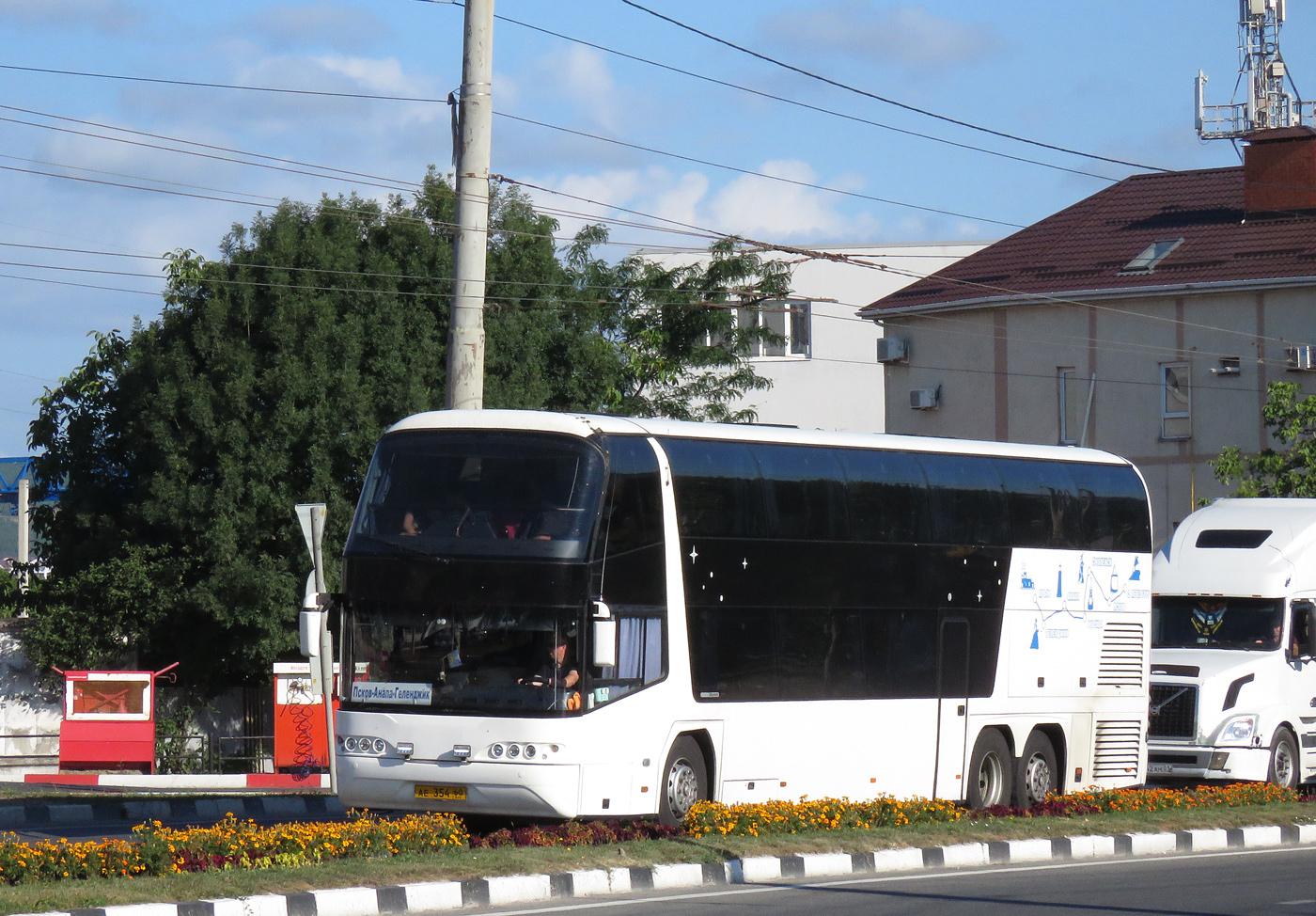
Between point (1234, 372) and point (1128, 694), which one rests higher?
point (1234, 372)

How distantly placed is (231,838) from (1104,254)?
3261 centimetres

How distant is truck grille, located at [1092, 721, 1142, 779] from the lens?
19.4 m

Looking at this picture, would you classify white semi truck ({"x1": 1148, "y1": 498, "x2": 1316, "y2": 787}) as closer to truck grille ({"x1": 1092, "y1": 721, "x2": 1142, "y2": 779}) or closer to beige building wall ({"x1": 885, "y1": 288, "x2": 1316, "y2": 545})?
truck grille ({"x1": 1092, "y1": 721, "x2": 1142, "y2": 779})

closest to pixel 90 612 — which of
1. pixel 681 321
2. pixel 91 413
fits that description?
pixel 91 413

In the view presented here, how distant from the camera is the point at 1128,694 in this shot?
64.1 ft

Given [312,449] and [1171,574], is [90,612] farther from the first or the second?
[1171,574]

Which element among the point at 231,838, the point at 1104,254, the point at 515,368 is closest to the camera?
the point at 231,838

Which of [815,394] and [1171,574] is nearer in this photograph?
[1171,574]

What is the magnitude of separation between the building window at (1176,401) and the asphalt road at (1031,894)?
84.0ft

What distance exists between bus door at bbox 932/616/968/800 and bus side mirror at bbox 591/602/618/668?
4741 millimetres

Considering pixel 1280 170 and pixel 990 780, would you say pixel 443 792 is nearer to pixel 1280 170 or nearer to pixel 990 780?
pixel 990 780

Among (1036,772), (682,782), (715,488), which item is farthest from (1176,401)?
(682,782)

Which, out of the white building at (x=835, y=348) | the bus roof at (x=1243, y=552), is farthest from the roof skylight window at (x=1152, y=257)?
the bus roof at (x=1243, y=552)

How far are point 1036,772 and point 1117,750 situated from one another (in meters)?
1.32
